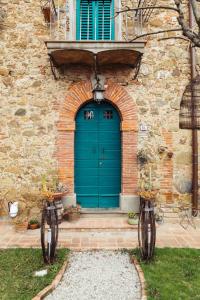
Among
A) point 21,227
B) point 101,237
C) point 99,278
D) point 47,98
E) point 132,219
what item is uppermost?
point 47,98

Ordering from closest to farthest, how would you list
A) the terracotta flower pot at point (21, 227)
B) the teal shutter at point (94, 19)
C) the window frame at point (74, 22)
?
the terracotta flower pot at point (21, 227), the window frame at point (74, 22), the teal shutter at point (94, 19)

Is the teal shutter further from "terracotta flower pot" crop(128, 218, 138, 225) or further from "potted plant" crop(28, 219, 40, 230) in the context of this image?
"potted plant" crop(28, 219, 40, 230)

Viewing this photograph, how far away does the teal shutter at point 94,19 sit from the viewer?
7.66 m

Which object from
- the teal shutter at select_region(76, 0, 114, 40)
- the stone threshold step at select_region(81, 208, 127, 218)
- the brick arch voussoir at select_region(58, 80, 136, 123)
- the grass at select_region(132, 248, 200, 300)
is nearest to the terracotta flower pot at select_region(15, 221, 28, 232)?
the stone threshold step at select_region(81, 208, 127, 218)

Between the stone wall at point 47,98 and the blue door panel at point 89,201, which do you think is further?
the blue door panel at point 89,201

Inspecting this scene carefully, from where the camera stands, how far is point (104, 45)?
22.0 feet

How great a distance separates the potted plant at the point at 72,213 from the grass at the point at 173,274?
2.19 metres

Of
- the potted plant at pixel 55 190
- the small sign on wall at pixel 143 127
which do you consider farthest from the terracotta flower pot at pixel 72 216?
the small sign on wall at pixel 143 127

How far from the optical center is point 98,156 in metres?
7.79

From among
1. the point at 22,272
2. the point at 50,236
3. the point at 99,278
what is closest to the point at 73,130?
the point at 50,236

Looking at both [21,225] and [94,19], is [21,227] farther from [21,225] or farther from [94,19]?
[94,19]

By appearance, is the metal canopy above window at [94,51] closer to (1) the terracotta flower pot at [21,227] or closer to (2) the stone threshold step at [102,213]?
(2) the stone threshold step at [102,213]

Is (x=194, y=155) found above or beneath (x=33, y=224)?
above

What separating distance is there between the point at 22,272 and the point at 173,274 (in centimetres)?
228
